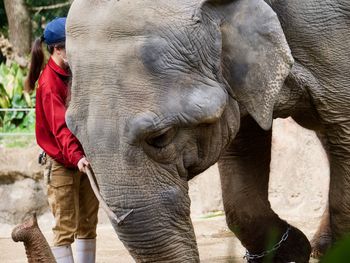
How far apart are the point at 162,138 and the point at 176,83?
0.20 meters

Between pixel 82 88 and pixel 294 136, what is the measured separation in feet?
13.9

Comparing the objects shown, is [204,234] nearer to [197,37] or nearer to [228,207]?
[228,207]

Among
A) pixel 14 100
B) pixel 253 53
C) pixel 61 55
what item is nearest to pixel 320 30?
pixel 253 53

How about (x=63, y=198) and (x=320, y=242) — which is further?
(x=320, y=242)

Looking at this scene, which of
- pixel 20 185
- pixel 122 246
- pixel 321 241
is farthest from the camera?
pixel 20 185

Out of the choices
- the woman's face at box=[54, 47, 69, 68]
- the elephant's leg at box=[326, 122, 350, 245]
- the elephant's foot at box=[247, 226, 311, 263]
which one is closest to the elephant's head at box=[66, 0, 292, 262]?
the elephant's leg at box=[326, 122, 350, 245]

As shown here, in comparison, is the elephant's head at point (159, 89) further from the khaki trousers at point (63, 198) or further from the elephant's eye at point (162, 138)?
the khaki trousers at point (63, 198)

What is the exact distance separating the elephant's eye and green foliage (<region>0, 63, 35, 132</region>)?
583 cm

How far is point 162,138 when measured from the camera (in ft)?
11.0

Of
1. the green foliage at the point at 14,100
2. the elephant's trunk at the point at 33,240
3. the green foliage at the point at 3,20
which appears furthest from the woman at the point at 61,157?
the green foliage at the point at 3,20

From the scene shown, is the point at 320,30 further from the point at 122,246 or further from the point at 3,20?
the point at 3,20

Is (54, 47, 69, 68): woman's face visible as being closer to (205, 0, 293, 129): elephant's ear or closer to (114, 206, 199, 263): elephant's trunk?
(205, 0, 293, 129): elephant's ear

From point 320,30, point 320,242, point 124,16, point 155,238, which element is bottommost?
point 320,242

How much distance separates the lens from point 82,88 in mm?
3352
